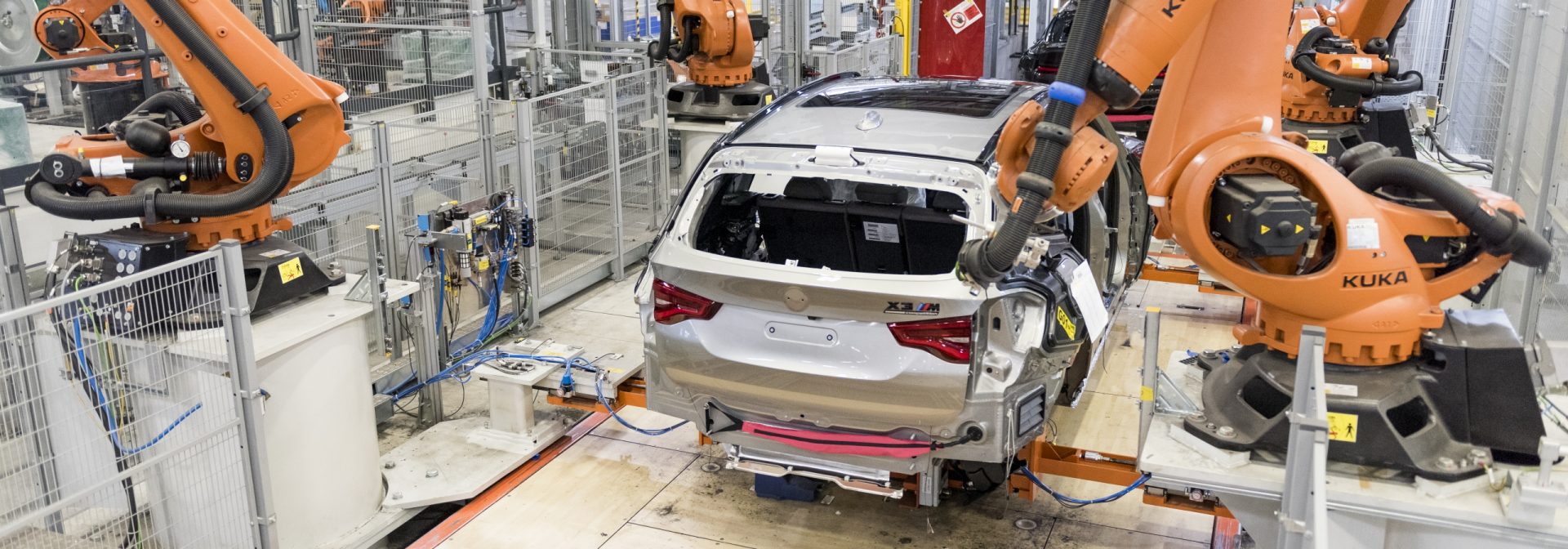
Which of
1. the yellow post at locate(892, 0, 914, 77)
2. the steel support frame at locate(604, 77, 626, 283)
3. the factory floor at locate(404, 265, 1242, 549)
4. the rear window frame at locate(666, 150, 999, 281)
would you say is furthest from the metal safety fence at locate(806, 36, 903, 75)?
the rear window frame at locate(666, 150, 999, 281)

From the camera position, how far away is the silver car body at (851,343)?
14.4 ft

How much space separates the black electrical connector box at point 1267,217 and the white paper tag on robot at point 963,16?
10.5 metres

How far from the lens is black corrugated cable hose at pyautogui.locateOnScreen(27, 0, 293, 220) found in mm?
4492

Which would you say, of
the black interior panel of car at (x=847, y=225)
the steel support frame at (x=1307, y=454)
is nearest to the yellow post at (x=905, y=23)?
the black interior panel of car at (x=847, y=225)

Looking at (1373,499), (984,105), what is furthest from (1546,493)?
(984,105)

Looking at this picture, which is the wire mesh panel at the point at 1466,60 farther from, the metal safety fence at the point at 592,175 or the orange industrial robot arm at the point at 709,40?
the metal safety fence at the point at 592,175

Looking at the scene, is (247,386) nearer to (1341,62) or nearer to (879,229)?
(879,229)

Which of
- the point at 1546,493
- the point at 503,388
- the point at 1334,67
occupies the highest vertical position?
the point at 1334,67

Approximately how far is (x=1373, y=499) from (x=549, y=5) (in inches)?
406

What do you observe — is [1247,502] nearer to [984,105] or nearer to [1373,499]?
[1373,499]

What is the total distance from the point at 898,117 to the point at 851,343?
112cm

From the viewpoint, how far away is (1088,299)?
15.9 feet

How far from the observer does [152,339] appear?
4.32 m

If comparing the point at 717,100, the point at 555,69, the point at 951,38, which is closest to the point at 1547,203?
the point at 717,100
